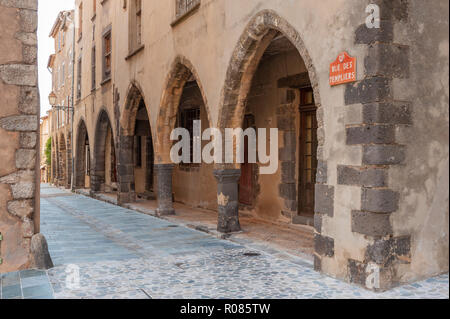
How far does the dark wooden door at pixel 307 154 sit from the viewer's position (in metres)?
7.67

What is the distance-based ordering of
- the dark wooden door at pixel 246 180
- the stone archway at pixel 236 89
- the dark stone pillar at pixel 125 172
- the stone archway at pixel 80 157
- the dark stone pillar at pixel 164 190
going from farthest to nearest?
1. the stone archway at pixel 80 157
2. the dark stone pillar at pixel 125 172
3. the dark stone pillar at pixel 164 190
4. the dark wooden door at pixel 246 180
5. the stone archway at pixel 236 89

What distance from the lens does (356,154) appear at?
420 centimetres

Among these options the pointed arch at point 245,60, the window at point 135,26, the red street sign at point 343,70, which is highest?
the window at point 135,26

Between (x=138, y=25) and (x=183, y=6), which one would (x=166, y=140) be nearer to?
(x=183, y=6)

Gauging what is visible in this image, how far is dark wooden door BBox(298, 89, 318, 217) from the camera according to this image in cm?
767

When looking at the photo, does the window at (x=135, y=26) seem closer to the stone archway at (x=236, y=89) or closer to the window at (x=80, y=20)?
the stone archway at (x=236, y=89)

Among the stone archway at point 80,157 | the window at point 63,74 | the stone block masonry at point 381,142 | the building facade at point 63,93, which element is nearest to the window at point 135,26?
the stone archway at point 80,157

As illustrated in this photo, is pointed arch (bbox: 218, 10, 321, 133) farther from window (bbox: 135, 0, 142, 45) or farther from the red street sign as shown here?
window (bbox: 135, 0, 142, 45)

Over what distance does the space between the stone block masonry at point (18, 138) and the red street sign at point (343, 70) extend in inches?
131

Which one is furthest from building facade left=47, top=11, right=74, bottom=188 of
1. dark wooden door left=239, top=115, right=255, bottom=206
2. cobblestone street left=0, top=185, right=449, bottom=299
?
cobblestone street left=0, top=185, right=449, bottom=299
